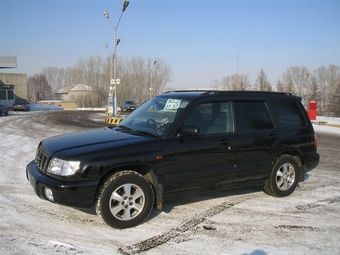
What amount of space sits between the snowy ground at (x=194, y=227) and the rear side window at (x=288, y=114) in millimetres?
1283

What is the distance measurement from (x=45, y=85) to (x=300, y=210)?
10357 centimetres

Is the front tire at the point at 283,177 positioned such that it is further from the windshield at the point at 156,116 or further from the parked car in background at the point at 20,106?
the parked car in background at the point at 20,106

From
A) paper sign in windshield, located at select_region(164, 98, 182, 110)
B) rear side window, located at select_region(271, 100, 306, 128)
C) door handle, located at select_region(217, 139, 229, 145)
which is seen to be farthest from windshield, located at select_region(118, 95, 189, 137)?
rear side window, located at select_region(271, 100, 306, 128)

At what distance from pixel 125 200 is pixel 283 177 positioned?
9.63ft

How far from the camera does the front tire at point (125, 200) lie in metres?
3.87

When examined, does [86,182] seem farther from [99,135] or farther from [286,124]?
[286,124]

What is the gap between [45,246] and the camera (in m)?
3.45

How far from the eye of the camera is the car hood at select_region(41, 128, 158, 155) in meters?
4.05

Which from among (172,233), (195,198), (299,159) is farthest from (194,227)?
(299,159)

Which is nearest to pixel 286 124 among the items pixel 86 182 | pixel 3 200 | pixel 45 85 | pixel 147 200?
pixel 147 200

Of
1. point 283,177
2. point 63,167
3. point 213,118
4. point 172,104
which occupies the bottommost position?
point 283,177

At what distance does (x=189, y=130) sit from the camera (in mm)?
4316

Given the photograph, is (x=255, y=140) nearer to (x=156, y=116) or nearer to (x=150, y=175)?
(x=156, y=116)

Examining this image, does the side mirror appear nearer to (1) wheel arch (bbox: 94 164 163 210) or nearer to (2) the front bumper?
(1) wheel arch (bbox: 94 164 163 210)
